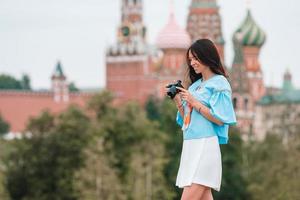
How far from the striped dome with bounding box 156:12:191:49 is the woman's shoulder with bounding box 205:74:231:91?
12081 centimetres

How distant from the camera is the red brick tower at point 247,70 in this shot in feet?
399

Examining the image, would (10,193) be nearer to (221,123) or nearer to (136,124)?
(136,124)

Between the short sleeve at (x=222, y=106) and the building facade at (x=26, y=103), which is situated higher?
the short sleeve at (x=222, y=106)

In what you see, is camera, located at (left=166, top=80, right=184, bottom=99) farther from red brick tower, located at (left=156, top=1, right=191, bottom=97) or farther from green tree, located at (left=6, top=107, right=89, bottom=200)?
red brick tower, located at (left=156, top=1, right=191, bottom=97)

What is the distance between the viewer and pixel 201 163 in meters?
8.52

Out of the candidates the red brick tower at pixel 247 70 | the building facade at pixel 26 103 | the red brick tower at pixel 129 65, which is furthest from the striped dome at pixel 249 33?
the building facade at pixel 26 103

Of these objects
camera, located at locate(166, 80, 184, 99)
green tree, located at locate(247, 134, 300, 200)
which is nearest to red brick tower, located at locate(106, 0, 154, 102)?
green tree, located at locate(247, 134, 300, 200)

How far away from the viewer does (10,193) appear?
185ft

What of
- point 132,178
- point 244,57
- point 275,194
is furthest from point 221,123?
point 244,57

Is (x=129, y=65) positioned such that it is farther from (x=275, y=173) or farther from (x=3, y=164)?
(x=275, y=173)

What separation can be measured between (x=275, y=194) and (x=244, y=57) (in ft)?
257

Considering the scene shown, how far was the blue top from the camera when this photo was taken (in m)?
8.55

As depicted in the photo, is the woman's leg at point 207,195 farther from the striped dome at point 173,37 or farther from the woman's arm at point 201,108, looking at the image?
the striped dome at point 173,37

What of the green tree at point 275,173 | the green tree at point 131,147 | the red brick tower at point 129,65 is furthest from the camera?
the red brick tower at point 129,65
